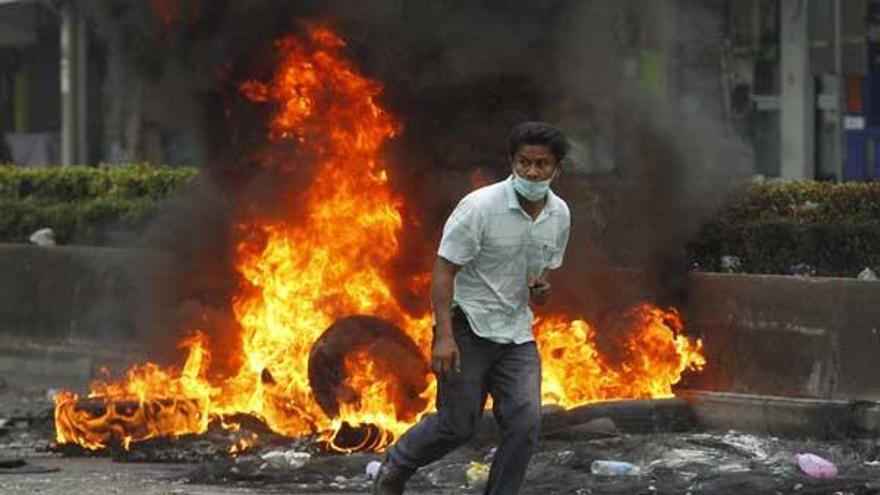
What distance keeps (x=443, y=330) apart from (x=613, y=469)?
7.13 feet

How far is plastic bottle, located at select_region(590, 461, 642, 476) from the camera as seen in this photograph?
912 centimetres

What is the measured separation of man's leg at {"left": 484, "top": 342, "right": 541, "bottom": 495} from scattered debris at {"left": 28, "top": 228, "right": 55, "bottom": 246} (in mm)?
8150

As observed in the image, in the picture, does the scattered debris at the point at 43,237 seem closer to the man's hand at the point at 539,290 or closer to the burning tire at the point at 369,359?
the burning tire at the point at 369,359

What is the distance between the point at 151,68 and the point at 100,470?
120 inches

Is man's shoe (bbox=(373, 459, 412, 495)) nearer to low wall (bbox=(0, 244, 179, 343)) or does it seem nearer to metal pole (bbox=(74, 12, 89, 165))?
low wall (bbox=(0, 244, 179, 343))

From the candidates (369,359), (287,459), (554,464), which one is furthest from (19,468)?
(554,464)

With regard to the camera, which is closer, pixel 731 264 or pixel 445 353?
pixel 445 353

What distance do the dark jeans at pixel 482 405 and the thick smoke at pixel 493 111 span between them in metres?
3.21

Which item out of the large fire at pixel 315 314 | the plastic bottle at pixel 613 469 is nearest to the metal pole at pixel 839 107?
the large fire at pixel 315 314

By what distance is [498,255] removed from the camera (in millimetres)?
7461

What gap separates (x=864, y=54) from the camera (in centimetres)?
2006

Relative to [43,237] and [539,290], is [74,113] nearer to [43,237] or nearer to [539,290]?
[43,237]

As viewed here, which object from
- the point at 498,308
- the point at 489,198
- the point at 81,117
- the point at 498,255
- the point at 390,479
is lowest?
the point at 390,479

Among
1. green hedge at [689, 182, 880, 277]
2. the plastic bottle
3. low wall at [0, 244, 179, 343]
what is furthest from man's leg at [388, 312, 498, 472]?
low wall at [0, 244, 179, 343]
